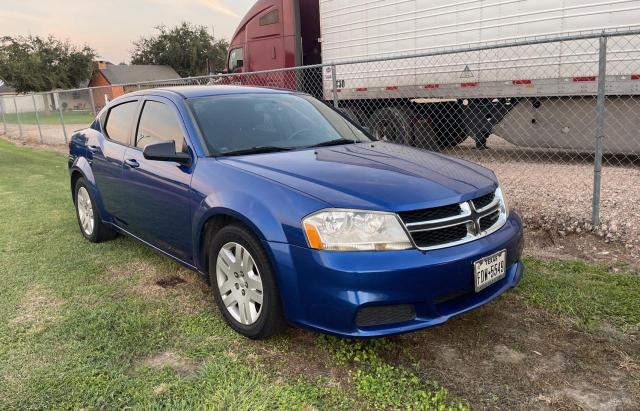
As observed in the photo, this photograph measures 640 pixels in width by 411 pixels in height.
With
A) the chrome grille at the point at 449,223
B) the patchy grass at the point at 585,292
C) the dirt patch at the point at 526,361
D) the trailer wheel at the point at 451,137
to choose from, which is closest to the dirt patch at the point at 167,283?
the dirt patch at the point at 526,361

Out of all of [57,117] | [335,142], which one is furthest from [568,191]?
[57,117]

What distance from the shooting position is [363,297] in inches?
96.2

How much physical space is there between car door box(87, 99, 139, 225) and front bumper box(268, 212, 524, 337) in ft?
7.17

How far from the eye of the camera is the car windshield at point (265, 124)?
3467 mm

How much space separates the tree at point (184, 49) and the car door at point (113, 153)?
210 feet

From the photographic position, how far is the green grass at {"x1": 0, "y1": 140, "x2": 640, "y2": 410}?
2459mm

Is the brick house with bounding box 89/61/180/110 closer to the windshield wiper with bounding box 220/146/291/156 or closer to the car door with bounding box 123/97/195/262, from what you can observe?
the car door with bounding box 123/97/195/262

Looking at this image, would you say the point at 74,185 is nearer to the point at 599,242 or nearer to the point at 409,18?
the point at 599,242

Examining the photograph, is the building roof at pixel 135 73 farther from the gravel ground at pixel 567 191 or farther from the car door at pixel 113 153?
the car door at pixel 113 153

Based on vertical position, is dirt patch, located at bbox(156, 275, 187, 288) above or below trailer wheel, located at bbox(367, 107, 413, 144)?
below

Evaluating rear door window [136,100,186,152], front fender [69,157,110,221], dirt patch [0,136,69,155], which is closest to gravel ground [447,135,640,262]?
rear door window [136,100,186,152]

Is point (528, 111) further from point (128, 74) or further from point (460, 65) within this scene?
point (128, 74)

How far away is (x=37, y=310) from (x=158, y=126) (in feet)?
5.16

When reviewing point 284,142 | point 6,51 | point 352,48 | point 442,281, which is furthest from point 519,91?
point 6,51
